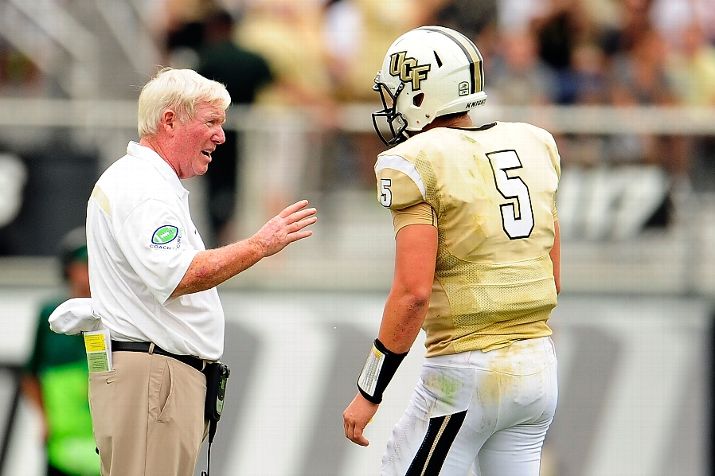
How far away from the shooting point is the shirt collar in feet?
15.3

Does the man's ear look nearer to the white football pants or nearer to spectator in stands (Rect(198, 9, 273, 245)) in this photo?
the white football pants

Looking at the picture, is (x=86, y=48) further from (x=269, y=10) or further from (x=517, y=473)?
(x=517, y=473)

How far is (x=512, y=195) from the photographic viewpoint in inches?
182

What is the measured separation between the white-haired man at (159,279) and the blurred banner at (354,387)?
430 cm

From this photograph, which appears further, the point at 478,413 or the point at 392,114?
the point at 392,114

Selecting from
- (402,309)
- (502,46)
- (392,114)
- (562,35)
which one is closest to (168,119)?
(392,114)

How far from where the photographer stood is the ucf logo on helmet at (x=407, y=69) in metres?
4.69

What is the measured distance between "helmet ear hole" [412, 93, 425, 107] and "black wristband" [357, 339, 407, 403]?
82cm

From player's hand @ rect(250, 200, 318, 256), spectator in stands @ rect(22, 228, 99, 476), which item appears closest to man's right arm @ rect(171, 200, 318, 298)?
player's hand @ rect(250, 200, 318, 256)

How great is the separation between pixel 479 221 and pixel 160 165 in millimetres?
1095

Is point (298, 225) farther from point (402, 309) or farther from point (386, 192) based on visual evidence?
point (402, 309)

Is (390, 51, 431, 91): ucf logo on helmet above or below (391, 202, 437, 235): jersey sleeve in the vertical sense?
above

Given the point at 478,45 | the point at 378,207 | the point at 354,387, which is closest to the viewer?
the point at 354,387

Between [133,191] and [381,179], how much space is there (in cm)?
82
